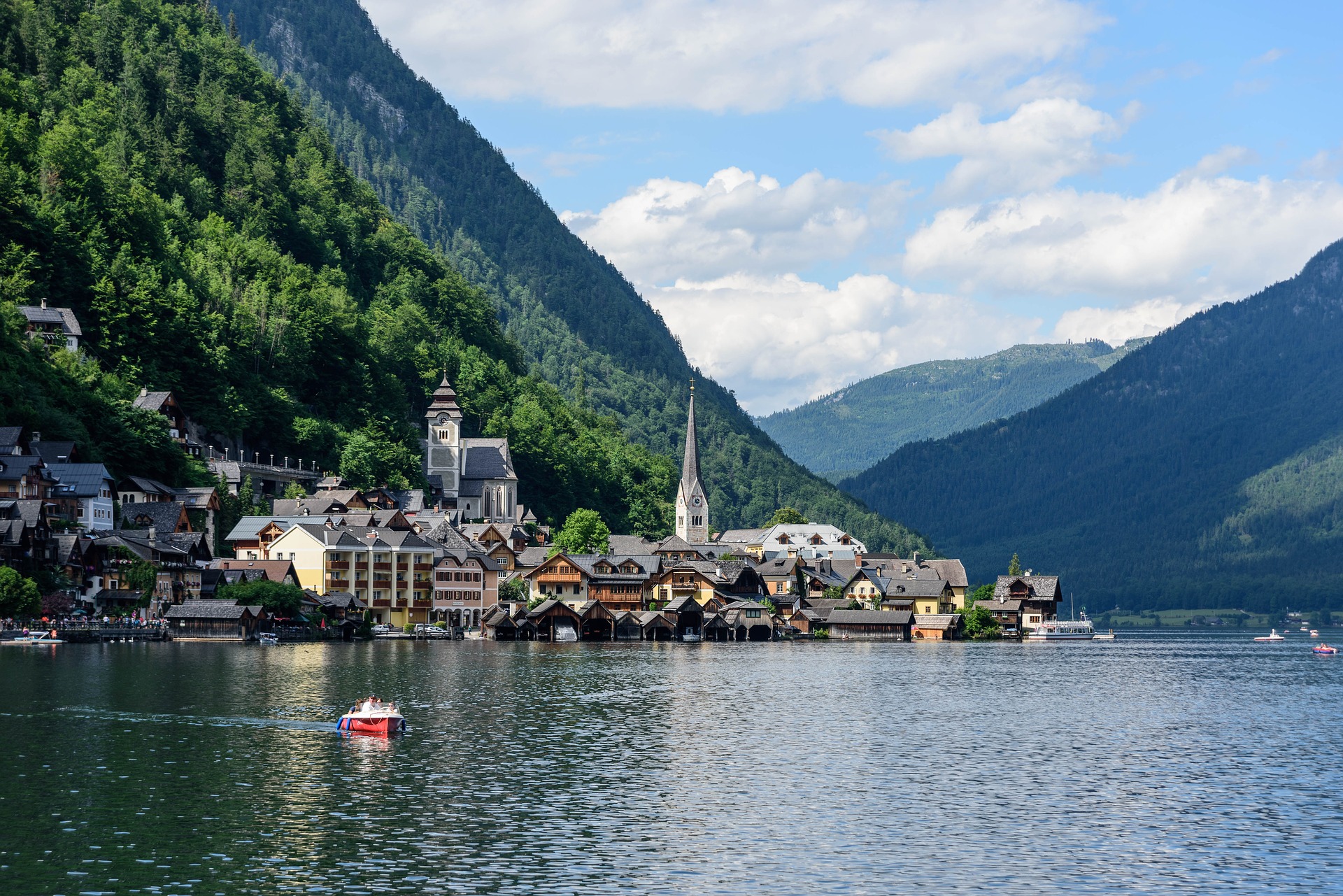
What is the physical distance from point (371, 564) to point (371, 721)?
9911 centimetres

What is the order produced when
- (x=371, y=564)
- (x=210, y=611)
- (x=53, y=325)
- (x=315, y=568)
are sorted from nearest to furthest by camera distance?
1. (x=210, y=611)
2. (x=315, y=568)
3. (x=53, y=325)
4. (x=371, y=564)

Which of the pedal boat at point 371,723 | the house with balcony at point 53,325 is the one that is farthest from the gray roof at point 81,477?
the pedal boat at point 371,723

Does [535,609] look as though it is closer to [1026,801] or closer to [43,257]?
[43,257]

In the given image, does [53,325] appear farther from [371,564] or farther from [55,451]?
[371,564]

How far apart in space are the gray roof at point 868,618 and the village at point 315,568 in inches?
8.7

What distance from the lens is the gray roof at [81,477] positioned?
135125 millimetres

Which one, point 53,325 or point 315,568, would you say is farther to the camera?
point 53,325

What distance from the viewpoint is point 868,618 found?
19800 centimetres

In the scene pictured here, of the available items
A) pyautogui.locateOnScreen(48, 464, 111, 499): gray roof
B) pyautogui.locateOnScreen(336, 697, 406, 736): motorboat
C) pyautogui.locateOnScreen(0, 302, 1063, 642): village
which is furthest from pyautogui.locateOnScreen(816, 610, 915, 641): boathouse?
pyautogui.locateOnScreen(336, 697, 406, 736): motorboat

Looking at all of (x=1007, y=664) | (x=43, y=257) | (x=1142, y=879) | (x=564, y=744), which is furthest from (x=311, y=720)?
(x=43, y=257)

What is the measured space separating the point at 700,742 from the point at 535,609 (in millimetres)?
102881

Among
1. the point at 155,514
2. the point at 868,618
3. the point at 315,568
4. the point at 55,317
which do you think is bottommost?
the point at 868,618

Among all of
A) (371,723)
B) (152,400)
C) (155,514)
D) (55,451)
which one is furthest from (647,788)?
(152,400)

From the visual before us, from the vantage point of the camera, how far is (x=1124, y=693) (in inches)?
3799
